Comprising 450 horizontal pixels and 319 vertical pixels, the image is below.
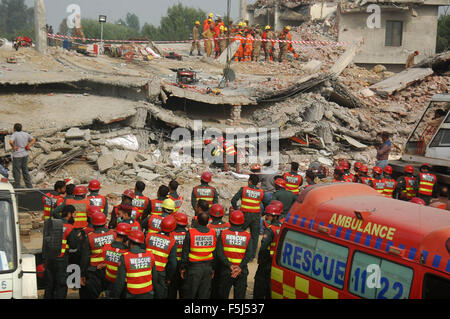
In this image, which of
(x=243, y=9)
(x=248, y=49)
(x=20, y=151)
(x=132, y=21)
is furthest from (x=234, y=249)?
(x=132, y=21)

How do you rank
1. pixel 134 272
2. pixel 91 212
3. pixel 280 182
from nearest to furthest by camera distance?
pixel 134 272, pixel 91 212, pixel 280 182

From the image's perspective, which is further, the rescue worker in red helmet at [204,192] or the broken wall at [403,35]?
the broken wall at [403,35]

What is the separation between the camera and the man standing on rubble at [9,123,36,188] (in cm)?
1176

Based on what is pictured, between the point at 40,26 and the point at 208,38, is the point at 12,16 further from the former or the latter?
the point at 40,26

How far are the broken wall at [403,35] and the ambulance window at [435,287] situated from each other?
26353mm

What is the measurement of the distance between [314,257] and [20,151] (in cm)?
823

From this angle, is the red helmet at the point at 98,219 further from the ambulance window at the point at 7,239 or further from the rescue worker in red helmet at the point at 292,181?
the rescue worker in red helmet at the point at 292,181

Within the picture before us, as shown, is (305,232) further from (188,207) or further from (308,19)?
(308,19)

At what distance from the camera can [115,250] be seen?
20.5ft

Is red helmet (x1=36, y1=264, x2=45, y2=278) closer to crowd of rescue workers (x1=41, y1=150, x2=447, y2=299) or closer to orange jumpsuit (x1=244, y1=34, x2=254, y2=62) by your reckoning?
crowd of rescue workers (x1=41, y1=150, x2=447, y2=299)

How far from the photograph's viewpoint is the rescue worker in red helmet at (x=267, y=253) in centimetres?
693

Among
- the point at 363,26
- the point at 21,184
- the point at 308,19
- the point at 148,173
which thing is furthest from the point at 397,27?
the point at 21,184

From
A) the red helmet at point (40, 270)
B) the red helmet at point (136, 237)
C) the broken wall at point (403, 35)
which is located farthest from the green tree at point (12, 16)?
the red helmet at point (136, 237)
